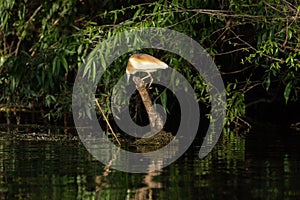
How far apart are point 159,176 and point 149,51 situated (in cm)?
438

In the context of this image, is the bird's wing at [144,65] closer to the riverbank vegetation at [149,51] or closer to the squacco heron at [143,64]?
the squacco heron at [143,64]

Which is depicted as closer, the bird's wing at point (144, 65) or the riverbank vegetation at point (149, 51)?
the bird's wing at point (144, 65)

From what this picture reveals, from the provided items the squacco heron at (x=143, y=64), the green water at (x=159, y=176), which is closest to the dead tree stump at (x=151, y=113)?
the squacco heron at (x=143, y=64)

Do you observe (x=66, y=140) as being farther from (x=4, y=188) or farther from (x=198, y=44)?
(x=4, y=188)

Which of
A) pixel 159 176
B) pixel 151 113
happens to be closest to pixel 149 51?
pixel 151 113

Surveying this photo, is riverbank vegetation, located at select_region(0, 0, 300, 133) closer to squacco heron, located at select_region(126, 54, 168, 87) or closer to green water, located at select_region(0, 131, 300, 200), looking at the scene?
squacco heron, located at select_region(126, 54, 168, 87)

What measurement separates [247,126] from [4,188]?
6.90 m

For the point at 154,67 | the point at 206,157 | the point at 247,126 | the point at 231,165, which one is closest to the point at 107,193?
the point at 231,165

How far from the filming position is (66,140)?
10305 mm

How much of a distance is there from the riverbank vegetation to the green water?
1.89m

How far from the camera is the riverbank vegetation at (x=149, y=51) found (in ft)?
34.8

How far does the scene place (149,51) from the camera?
11188 mm

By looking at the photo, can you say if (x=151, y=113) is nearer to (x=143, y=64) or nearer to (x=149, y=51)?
(x=143, y=64)

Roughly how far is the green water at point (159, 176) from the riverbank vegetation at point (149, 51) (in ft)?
6.20
